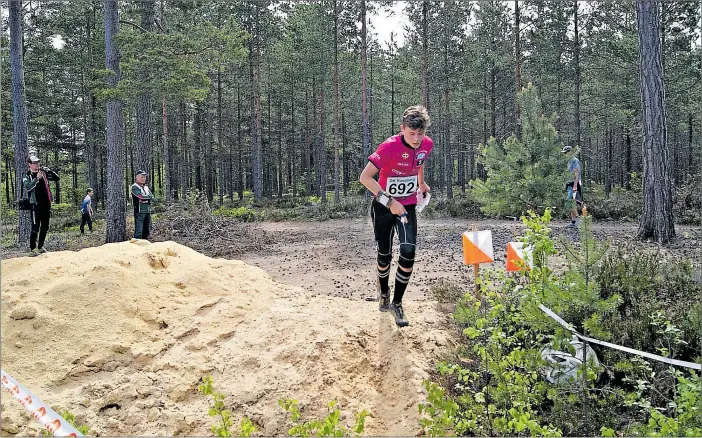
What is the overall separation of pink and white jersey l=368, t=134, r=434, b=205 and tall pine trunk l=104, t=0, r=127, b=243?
10207mm

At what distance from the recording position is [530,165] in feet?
48.3

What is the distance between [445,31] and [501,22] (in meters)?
3.64

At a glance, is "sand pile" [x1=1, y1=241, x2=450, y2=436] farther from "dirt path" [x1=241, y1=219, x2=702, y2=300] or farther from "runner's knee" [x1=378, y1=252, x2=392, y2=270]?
"dirt path" [x1=241, y1=219, x2=702, y2=300]

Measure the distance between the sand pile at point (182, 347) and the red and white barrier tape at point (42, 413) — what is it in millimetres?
329

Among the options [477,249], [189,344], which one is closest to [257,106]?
[477,249]

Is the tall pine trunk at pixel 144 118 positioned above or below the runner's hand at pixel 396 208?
above

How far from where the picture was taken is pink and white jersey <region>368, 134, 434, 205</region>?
5.07 m

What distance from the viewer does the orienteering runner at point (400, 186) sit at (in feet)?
16.4

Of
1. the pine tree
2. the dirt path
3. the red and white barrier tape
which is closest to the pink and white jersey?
the dirt path

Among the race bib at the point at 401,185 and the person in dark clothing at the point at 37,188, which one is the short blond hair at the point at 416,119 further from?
the person in dark clothing at the point at 37,188

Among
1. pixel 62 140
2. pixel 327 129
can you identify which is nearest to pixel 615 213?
pixel 327 129

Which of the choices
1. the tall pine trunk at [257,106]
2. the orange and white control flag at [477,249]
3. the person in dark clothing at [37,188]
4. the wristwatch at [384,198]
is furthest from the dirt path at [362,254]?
the tall pine trunk at [257,106]

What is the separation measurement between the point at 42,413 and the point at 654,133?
12.2 meters

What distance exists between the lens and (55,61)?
27.8m
